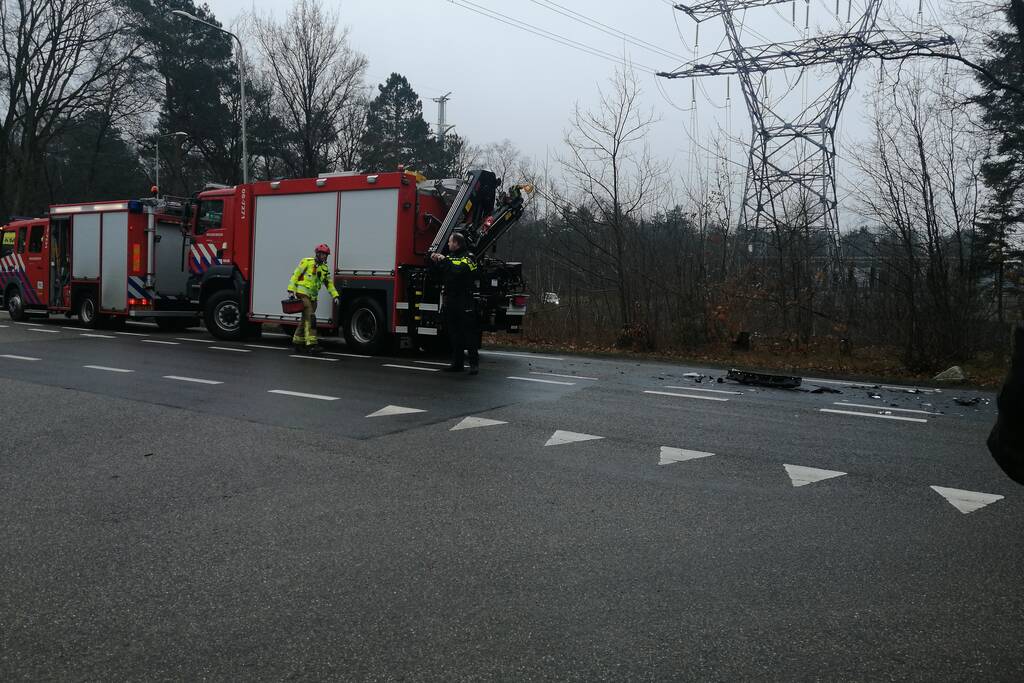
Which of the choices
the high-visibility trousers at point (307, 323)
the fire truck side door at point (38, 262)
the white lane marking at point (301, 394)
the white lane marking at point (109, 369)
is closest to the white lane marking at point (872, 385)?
the white lane marking at point (301, 394)

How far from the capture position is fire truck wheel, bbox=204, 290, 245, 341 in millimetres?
16859

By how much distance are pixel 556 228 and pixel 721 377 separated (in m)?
Answer: 8.22

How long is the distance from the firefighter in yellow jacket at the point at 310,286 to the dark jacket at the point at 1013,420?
12860 millimetres

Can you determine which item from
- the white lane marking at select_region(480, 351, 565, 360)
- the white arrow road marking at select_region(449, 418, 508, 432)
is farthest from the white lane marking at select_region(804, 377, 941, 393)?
the white arrow road marking at select_region(449, 418, 508, 432)

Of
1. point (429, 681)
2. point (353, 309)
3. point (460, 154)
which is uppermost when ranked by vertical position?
point (460, 154)

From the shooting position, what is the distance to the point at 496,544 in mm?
4570

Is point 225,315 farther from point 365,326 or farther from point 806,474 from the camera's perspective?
point 806,474

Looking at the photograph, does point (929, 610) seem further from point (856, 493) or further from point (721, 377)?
point (721, 377)

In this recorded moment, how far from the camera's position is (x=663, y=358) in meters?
16.9

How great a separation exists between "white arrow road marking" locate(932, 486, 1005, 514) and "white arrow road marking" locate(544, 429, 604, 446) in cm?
288

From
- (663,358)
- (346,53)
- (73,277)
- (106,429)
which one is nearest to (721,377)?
(663,358)

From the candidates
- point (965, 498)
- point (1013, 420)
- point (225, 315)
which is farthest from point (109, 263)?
point (1013, 420)

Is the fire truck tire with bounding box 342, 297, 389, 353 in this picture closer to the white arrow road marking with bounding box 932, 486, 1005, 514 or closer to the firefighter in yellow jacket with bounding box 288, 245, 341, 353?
the firefighter in yellow jacket with bounding box 288, 245, 341, 353

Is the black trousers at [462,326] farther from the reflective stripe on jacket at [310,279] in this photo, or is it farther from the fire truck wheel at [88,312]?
the fire truck wheel at [88,312]
